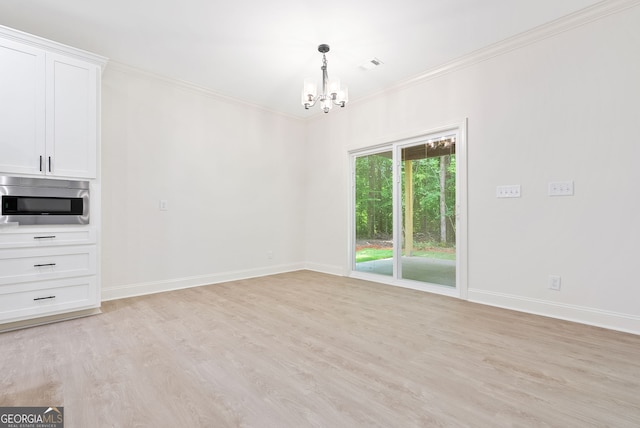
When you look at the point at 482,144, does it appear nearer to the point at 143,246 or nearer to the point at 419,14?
the point at 419,14

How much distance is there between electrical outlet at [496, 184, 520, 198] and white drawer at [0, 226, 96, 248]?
414 cm

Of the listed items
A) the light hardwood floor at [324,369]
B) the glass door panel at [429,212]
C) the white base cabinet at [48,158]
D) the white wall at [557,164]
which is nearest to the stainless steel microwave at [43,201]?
the white base cabinet at [48,158]

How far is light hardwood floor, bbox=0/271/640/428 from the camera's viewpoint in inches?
57.9

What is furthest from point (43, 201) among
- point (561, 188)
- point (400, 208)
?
point (561, 188)

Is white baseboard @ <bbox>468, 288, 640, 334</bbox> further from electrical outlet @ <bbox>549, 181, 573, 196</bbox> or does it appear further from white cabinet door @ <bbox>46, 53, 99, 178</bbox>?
white cabinet door @ <bbox>46, 53, 99, 178</bbox>

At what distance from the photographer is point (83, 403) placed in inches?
61.1

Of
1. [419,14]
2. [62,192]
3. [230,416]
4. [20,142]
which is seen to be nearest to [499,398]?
[230,416]

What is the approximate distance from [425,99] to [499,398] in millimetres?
3360

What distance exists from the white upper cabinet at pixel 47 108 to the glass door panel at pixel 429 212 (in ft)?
12.0

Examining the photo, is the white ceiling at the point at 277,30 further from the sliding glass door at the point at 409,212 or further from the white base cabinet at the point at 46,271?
the white base cabinet at the point at 46,271

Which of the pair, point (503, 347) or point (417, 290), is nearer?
point (503, 347)

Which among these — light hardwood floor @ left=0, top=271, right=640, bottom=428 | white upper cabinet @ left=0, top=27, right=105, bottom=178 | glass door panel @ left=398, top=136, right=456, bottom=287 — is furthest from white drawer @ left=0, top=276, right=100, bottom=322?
glass door panel @ left=398, top=136, right=456, bottom=287

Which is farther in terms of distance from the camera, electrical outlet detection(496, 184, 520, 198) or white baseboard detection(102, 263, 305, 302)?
white baseboard detection(102, 263, 305, 302)

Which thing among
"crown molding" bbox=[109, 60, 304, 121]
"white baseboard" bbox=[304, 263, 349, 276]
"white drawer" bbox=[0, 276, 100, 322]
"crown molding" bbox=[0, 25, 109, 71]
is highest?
"crown molding" bbox=[109, 60, 304, 121]
